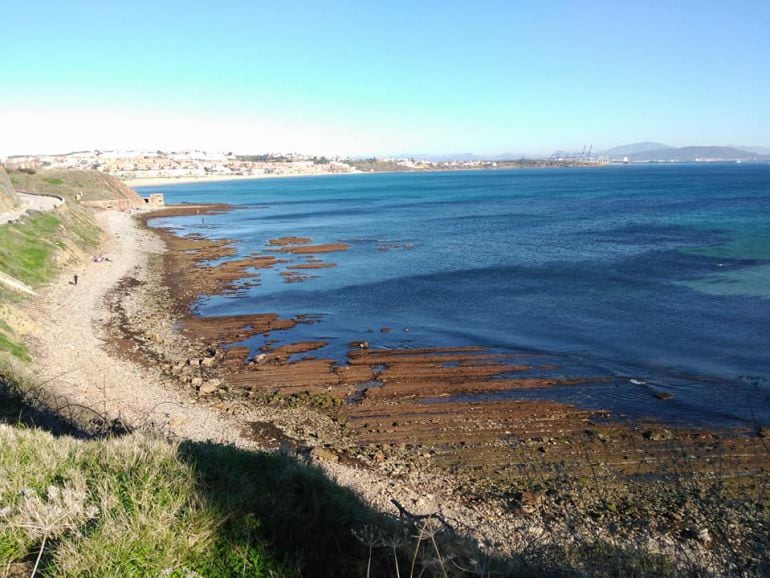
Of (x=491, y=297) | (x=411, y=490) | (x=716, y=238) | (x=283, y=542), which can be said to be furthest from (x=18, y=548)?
(x=716, y=238)

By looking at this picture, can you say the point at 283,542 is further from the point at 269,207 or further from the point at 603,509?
the point at 269,207

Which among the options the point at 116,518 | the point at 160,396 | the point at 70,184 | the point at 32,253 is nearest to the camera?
the point at 116,518

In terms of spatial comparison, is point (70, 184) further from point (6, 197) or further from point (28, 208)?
point (28, 208)

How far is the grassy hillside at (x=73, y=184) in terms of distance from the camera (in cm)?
7381

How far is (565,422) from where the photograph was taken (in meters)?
15.1

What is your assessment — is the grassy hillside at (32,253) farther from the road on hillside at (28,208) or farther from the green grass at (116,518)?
the green grass at (116,518)

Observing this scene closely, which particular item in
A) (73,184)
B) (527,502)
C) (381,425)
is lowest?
(381,425)

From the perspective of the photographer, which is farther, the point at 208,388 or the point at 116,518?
the point at 208,388

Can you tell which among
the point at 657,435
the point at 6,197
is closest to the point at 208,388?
the point at 657,435

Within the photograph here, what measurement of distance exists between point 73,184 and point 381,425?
264ft

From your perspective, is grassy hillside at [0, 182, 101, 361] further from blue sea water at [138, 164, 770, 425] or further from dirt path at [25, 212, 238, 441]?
blue sea water at [138, 164, 770, 425]

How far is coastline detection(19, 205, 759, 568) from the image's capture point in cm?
1122

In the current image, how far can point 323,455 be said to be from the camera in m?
13.1

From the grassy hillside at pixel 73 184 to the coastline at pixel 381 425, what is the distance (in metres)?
58.9
